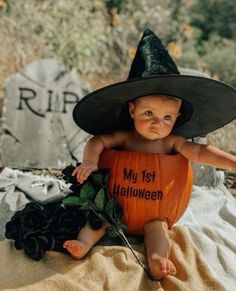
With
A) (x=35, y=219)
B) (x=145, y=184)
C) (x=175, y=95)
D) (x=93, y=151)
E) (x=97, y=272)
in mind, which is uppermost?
(x=175, y=95)

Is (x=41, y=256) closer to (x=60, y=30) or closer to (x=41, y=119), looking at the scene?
(x=41, y=119)

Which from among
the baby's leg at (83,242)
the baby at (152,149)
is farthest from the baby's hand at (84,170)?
the baby's leg at (83,242)

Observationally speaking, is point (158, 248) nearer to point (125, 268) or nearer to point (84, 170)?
point (125, 268)

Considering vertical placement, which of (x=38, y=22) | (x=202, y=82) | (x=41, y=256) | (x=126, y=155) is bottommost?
(x=41, y=256)

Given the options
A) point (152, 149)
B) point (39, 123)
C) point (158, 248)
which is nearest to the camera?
point (158, 248)

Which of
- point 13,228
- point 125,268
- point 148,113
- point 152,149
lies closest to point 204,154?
point 152,149

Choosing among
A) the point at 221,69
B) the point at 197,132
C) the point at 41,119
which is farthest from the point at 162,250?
the point at 221,69

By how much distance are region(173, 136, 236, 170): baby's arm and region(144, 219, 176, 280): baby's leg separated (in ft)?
1.14

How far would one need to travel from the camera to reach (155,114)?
2.46 m

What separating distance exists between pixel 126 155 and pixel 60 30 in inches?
159

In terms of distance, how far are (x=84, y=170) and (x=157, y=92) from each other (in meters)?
0.48

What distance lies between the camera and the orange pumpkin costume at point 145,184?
8.20ft

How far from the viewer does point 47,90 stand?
5094mm

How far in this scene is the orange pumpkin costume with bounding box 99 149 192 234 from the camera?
2500mm
